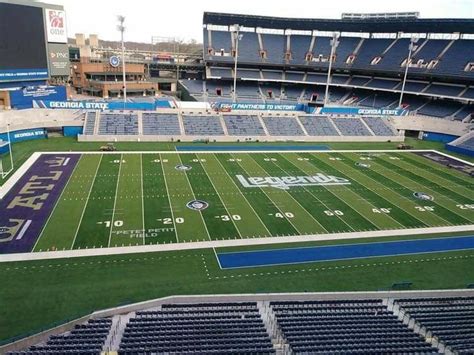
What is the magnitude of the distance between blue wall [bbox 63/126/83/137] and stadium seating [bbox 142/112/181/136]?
7925mm

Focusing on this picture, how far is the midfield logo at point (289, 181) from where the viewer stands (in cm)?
3341

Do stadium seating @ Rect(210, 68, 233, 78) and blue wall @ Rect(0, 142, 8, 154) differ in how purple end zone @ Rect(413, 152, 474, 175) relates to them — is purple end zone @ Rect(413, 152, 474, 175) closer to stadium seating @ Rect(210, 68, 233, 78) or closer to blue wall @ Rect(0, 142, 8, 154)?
stadium seating @ Rect(210, 68, 233, 78)

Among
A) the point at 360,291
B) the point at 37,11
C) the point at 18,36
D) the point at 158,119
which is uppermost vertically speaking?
the point at 37,11

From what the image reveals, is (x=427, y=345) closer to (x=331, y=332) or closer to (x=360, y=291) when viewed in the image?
(x=331, y=332)

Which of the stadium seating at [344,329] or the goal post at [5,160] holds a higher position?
the goal post at [5,160]

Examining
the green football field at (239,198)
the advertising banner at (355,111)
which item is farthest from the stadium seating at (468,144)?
the advertising banner at (355,111)

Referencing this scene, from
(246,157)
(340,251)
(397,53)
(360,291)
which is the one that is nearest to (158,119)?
(246,157)

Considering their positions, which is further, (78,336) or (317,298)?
(317,298)

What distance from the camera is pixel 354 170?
39156mm

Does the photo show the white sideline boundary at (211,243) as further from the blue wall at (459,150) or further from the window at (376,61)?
the window at (376,61)

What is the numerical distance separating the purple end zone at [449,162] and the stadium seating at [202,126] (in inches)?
1004

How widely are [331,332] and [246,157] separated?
1144 inches

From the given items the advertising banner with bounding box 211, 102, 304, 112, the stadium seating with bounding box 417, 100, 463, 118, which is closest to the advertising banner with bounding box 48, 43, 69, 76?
the advertising banner with bounding box 211, 102, 304, 112

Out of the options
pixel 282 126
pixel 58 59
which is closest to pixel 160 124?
pixel 58 59
